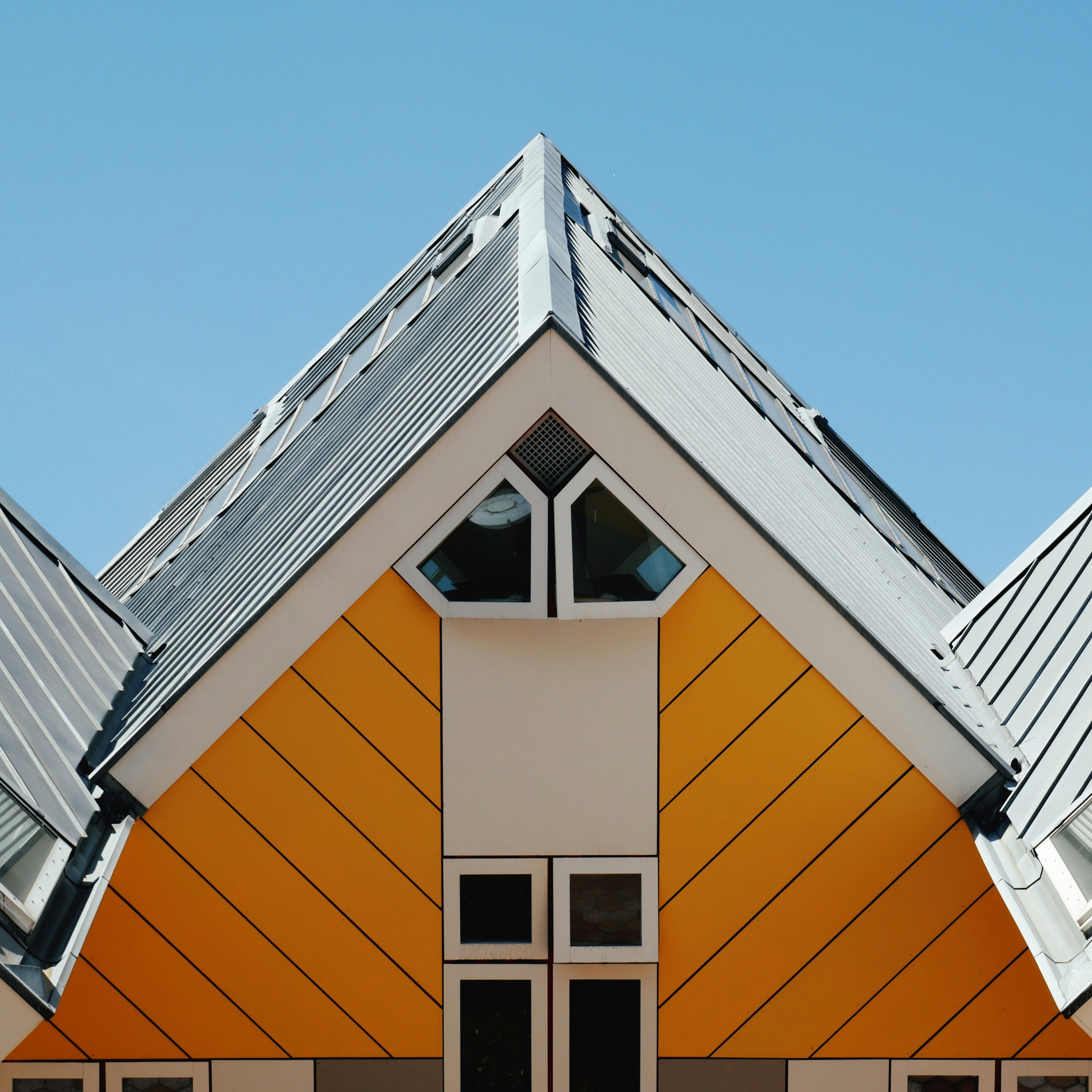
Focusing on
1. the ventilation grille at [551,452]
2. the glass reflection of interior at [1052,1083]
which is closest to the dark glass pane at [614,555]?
the ventilation grille at [551,452]

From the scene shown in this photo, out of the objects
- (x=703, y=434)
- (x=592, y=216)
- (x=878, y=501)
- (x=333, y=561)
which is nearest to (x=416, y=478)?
(x=333, y=561)

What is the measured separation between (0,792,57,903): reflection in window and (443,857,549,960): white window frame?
7.32ft

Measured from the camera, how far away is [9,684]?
706cm

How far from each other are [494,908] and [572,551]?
7.23 ft

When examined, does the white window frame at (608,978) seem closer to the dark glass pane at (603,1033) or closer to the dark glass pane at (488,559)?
the dark glass pane at (603,1033)

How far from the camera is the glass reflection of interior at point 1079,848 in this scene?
19.7 feet

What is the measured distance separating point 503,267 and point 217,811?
4.58 meters

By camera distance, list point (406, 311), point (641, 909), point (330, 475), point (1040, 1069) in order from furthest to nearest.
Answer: point (406, 311) < point (330, 475) < point (641, 909) < point (1040, 1069)

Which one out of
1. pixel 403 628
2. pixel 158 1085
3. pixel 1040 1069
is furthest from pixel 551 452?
pixel 1040 1069

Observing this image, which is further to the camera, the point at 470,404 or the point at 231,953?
the point at 231,953

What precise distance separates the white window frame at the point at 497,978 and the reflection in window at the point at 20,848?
7.84 ft

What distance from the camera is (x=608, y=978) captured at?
716 centimetres

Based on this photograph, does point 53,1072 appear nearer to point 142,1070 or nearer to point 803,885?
point 142,1070

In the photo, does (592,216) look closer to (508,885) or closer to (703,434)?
(703,434)
